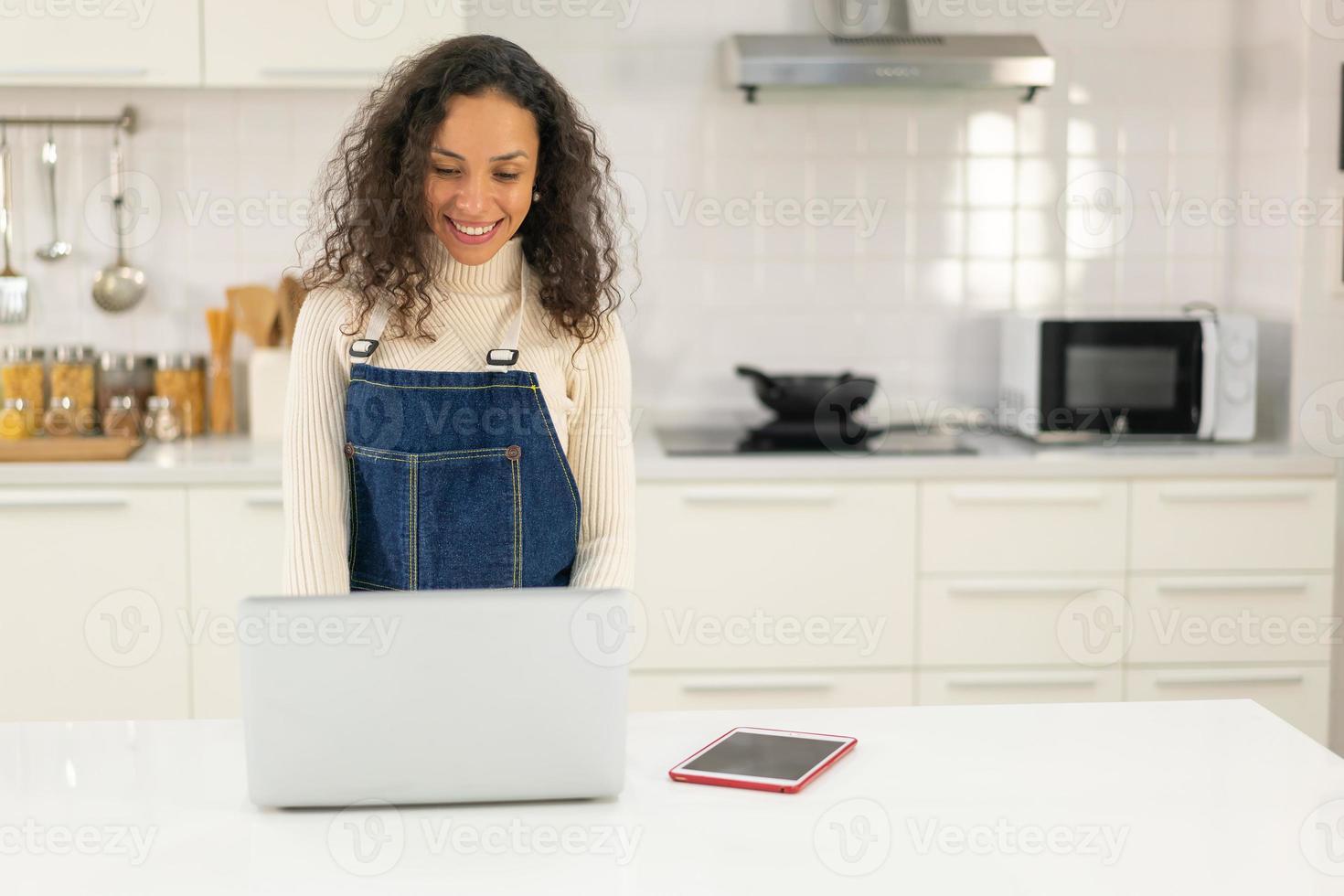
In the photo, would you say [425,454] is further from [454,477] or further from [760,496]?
[760,496]

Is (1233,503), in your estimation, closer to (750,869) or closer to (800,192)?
(800,192)

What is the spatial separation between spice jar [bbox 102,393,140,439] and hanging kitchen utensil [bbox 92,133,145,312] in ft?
0.98

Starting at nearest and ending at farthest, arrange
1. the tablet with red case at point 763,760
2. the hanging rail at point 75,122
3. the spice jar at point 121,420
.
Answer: the tablet with red case at point 763,760 < the spice jar at point 121,420 < the hanging rail at point 75,122

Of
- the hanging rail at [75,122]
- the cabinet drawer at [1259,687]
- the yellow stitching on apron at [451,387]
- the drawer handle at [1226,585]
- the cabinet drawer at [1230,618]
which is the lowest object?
the cabinet drawer at [1259,687]

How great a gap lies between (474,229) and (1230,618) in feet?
6.64

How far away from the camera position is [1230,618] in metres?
2.88

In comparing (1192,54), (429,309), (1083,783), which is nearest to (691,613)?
(429,309)

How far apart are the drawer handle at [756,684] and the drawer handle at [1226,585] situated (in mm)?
749

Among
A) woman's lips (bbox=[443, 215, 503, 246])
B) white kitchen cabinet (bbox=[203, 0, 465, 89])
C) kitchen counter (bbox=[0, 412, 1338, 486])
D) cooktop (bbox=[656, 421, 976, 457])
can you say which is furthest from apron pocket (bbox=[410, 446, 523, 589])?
white kitchen cabinet (bbox=[203, 0, 465, 89])

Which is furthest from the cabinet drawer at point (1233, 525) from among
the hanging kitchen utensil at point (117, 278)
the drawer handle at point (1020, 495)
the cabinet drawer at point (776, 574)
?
the hanging kitchen utensil at point (117, 278)

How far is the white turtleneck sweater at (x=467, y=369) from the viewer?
154 centimetres

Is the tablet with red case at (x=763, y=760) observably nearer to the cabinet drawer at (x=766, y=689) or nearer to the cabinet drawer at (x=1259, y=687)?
the cabinet drawer at (x=766, y=689)

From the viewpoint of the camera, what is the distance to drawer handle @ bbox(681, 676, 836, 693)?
2822 millimetres

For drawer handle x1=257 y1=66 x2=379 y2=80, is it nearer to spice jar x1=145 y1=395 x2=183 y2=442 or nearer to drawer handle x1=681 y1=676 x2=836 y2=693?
spice jar x1=145 y1=395 x2=183 y2=442
